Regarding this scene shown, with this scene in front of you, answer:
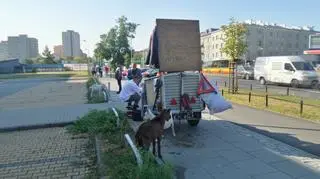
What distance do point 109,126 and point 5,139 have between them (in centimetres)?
279

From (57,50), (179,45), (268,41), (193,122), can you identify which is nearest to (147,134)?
(193,122)

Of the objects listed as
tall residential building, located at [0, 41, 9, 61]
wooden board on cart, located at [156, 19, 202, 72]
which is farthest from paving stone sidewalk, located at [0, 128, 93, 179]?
tall residential building, located at [0, 41, 9, 61]

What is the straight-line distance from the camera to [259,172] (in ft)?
17.5

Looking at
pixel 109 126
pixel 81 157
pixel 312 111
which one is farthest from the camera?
pixel 312 111

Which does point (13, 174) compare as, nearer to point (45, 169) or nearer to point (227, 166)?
point (45, 169)

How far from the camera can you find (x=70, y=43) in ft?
442

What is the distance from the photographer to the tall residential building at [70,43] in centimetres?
12875

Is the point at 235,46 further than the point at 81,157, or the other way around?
the point at 235,46

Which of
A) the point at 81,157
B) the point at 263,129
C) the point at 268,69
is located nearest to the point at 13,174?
the point at 81,157

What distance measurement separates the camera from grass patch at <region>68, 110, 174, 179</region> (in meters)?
4.39

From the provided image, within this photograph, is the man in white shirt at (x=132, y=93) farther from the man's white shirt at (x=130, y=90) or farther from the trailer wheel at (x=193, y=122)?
the trailer wheel at (x=193, y=122)

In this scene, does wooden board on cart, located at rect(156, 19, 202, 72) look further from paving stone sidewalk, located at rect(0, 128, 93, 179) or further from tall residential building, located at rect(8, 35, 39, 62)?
tall residential building, located at rect(8, 35, 39, 62)

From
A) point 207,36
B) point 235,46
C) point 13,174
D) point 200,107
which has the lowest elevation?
point 13,174

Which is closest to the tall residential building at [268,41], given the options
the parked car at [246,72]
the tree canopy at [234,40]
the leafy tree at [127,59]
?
the leafy tree at [127,59]
